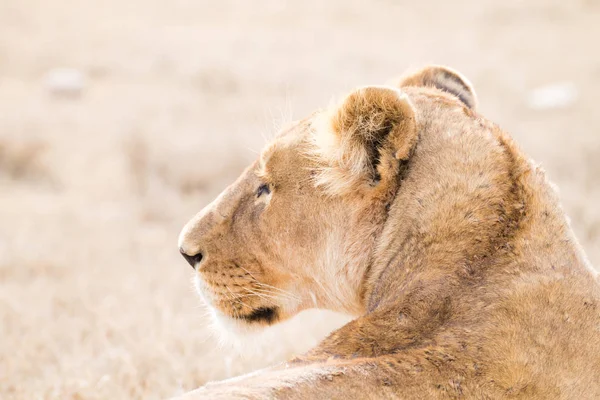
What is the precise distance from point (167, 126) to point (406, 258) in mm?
7208

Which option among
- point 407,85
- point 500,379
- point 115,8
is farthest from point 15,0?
point 500,379

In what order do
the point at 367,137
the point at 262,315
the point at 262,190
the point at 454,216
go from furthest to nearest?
the point at 262,315
the point at 262,190
the point at 367,137
the point at 454,216

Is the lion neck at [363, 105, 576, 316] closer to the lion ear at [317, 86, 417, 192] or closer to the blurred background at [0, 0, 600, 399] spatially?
the lion ear at [317, 86, 417, 192]

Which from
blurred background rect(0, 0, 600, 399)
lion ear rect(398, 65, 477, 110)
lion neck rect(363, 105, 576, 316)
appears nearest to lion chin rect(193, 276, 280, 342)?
blurred background rect(0, 0, 600, 399)

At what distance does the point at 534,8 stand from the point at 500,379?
47.3 feet

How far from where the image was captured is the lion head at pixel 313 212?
2041 mm

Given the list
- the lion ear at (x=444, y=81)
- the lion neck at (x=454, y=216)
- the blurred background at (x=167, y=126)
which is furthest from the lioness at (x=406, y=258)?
the blurred background at (x=167, y=126)

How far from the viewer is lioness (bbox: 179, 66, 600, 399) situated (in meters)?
1.68

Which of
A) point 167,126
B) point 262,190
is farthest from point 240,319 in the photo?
point 167,126

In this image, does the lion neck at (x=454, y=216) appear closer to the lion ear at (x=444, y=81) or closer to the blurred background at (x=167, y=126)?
the lion ear at (x=444, y=81)

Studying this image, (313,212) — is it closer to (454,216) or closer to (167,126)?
(454,216)

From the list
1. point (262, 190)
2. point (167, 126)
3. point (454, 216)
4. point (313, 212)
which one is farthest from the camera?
point (167, 126)

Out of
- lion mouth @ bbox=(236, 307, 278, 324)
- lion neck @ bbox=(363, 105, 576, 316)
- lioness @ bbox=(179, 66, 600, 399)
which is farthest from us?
lion mouth @ bbox=(236, 307, 278, 324)

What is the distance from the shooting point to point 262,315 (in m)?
2.49
